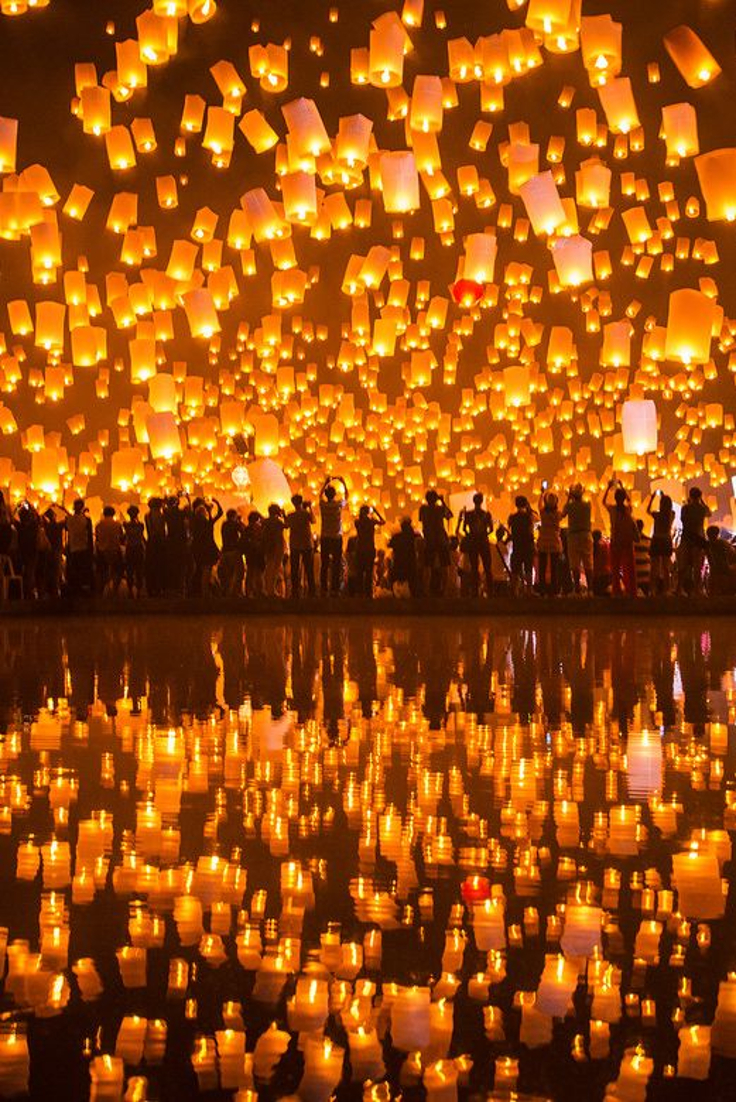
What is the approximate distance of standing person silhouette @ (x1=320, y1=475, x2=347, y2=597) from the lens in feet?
39.9

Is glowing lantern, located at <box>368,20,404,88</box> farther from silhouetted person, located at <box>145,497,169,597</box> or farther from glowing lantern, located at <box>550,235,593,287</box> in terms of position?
silhouetted person, located at <box>145,497,169,597</box>

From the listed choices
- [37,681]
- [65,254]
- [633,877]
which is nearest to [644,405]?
[65,254]

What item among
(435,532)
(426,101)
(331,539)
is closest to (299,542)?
(331,539)

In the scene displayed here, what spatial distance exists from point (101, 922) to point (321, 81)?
15.8m

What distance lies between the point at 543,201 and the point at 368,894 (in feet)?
36.2

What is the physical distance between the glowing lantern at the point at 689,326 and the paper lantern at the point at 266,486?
575 centimetres

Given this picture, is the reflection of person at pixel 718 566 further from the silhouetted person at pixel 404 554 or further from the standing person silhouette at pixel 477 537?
the silhouetted person at pixel 404 554

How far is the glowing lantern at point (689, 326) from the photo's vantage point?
1112 centimetres

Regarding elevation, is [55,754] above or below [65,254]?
below

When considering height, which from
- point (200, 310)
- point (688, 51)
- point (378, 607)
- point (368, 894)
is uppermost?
point (688, 51)

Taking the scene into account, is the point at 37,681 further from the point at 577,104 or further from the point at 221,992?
the point at 577,104

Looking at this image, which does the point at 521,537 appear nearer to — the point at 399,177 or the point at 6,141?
the point at 399,177

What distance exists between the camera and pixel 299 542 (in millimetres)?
12531

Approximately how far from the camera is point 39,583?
504 inches
